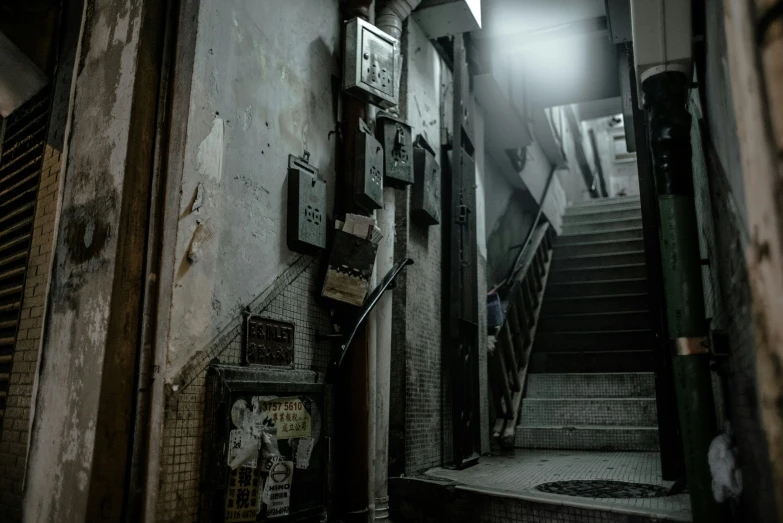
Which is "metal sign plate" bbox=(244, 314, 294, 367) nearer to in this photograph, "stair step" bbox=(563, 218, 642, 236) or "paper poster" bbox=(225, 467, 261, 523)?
"paper poster" bbox=(225, 467, 261, 523)

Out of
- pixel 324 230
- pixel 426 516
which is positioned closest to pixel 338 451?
pixel 426 516

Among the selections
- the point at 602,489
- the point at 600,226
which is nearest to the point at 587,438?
the point at 602,489

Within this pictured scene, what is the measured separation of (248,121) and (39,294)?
1804mm

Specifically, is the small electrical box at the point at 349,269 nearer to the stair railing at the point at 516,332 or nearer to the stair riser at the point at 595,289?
the stair railing at the point at 516,332

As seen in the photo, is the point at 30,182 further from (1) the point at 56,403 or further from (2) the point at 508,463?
(2) the point at 508,463

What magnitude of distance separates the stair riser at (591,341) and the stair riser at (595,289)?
1206mm

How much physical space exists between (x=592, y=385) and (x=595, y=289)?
2.57m

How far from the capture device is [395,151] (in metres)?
4.73

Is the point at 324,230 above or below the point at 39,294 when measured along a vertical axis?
above

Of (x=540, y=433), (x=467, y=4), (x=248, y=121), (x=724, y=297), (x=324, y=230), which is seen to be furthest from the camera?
(x=540, y=433)

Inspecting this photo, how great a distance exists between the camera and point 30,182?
13.4 feet

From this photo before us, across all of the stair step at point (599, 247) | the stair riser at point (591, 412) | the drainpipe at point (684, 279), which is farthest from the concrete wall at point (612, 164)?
the drainpipe at point (684, 279)

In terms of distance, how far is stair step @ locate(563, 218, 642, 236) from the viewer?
1088 cm

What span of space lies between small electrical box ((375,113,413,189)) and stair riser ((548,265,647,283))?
5722 mm
